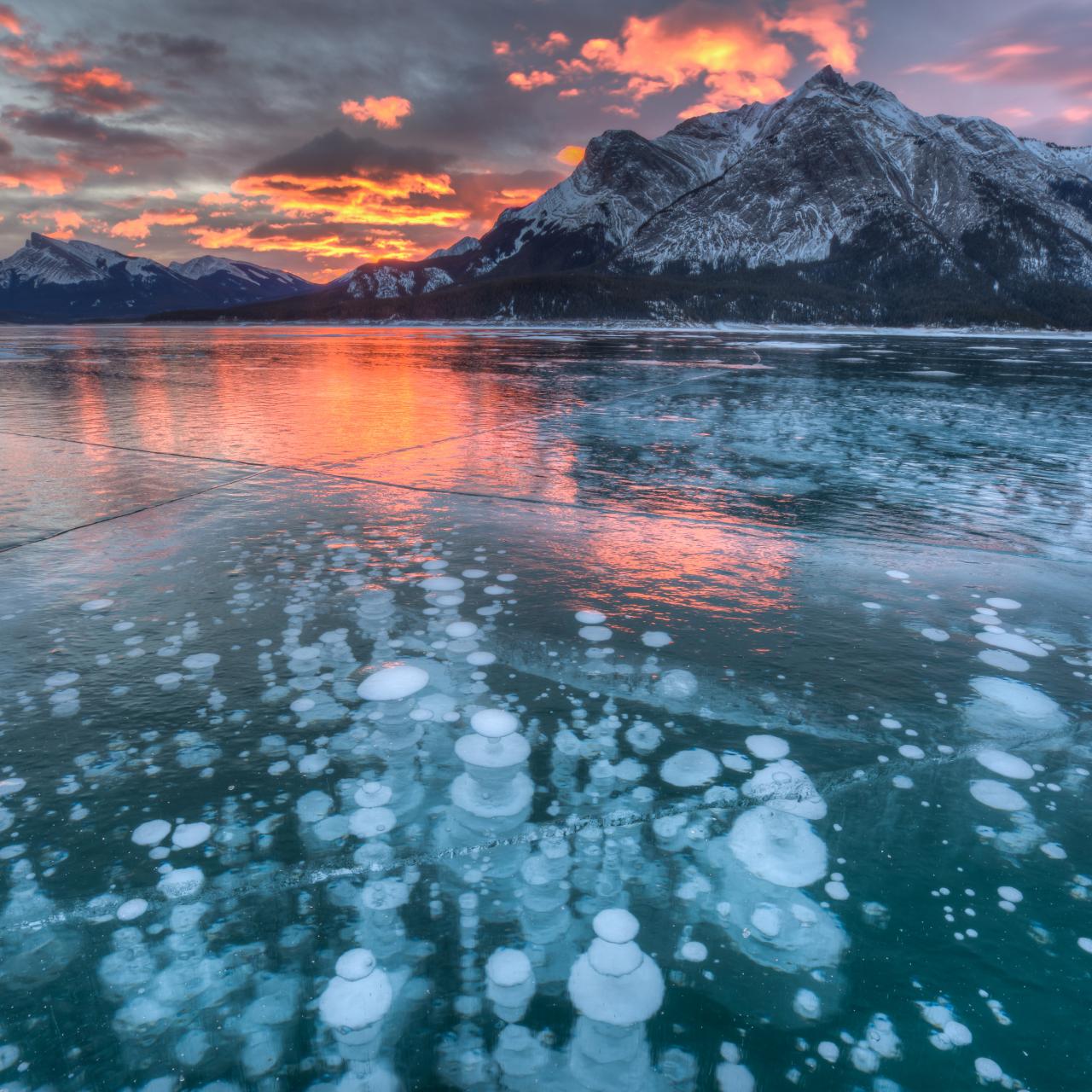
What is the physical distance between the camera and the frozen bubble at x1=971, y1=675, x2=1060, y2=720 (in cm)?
355

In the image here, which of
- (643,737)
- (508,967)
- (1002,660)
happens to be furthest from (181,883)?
(1002,660)

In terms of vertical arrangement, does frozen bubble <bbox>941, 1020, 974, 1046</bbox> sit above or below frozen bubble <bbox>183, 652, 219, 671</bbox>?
below

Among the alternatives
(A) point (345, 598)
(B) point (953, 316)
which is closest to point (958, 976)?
(A) point (345, 598)

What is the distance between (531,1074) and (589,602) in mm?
3207

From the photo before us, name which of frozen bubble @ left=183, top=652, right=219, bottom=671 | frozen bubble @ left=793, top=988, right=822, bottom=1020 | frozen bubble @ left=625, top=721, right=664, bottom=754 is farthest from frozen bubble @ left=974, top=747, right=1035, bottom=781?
frozen bubble @ left=183, top=652, right=219, bottom=671

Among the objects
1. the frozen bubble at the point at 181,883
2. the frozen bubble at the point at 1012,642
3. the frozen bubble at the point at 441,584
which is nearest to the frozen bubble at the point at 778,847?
the frozen bubble at the point at 181,883

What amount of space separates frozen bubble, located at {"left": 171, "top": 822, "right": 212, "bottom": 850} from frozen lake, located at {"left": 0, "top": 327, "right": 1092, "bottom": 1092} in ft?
0.07

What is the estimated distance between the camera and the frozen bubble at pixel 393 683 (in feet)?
12.1

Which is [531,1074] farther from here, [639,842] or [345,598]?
[345,598]

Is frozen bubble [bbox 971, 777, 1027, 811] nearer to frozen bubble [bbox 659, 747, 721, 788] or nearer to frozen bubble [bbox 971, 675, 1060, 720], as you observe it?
frozen bubble [bbox 971, 675, 1060, 720]

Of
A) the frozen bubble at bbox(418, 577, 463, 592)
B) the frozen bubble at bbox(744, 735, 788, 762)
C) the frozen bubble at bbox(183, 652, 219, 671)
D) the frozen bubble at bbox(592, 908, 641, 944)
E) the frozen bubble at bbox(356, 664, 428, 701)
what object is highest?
the frozen bubble at bbox(418, 577, 463, 592)

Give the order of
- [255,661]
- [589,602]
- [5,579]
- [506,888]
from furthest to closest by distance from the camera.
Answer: [5,579]
[589,602]
[255,661]
[506,888]

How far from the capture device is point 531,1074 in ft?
6.03

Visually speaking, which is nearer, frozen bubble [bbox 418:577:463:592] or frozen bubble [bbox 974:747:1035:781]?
frozen bubble [bbox 974:747:1035:781]
